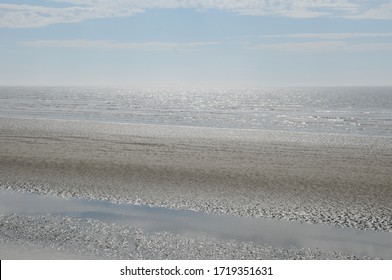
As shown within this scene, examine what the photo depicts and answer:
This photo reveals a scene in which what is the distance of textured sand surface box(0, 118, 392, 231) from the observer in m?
16.5

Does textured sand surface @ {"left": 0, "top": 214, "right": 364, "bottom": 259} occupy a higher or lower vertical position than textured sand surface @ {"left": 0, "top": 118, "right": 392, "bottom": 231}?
lower

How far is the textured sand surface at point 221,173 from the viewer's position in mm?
16547

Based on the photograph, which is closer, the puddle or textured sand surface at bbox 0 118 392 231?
the puddle

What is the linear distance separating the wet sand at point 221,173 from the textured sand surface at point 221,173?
42 millimetres

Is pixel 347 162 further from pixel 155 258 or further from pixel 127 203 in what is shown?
pixel 155 258

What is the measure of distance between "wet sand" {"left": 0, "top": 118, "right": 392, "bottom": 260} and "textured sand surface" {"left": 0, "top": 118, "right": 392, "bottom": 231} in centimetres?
4

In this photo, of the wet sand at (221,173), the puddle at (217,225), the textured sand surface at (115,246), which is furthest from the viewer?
the wet sand at (221,173)

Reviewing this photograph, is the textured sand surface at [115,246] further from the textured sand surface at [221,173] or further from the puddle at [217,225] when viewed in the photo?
the textured sand surface at [221,173]

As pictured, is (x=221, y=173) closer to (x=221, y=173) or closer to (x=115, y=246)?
(x=221, y=173)

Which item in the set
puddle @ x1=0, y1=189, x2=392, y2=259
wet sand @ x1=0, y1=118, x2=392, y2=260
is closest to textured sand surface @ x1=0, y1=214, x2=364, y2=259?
puddle @ x1=0, y1=189, x2=392, y2=259

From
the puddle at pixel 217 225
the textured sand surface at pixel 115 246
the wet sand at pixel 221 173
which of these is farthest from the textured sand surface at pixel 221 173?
the textured sand surface at pixel 115 246

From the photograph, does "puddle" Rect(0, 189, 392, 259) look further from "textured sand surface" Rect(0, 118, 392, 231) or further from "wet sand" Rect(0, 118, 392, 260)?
"textured sand surface" Rect(0, 118, 392, 231)
